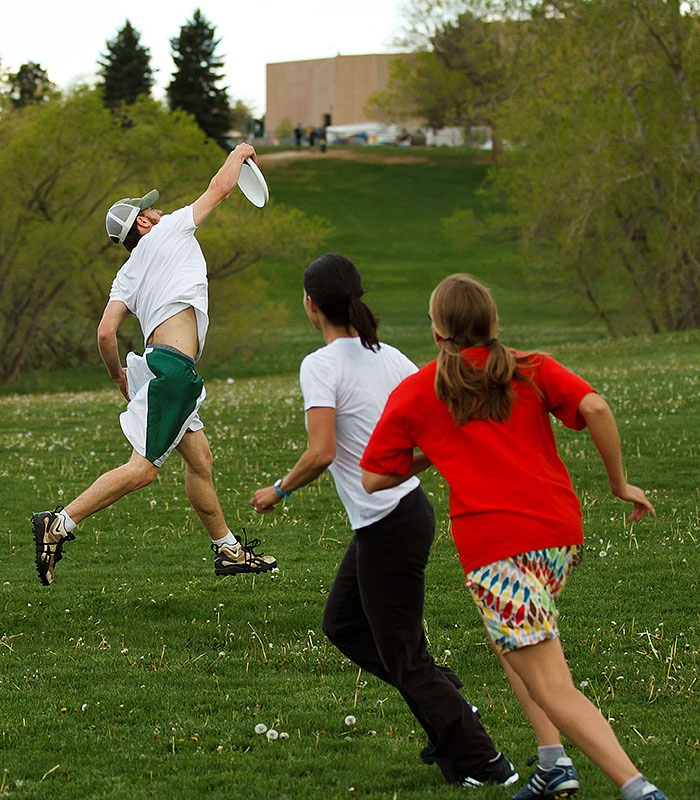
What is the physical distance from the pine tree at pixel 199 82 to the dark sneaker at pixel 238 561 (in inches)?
2711

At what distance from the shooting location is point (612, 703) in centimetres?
485

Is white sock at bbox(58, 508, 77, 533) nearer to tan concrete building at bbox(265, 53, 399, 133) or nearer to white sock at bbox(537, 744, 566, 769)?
white sock at bbox(537, 744, 566, 769)

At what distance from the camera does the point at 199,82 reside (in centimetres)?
7400

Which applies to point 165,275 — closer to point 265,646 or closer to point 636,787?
point 265,646

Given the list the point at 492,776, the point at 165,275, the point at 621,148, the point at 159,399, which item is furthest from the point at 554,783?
the point at 621,148

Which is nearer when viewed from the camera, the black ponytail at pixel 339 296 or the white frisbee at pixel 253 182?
the black ponytail at pixel 339 296

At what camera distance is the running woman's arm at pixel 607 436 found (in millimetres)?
3447

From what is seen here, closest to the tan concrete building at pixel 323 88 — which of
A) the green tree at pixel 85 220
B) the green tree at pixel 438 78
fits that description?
the green tree at pixel 438 78

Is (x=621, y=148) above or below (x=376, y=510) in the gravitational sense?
above

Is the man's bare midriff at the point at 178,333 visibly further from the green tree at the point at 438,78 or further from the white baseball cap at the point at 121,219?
the green tree at the point at 438,78

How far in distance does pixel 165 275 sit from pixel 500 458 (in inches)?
121

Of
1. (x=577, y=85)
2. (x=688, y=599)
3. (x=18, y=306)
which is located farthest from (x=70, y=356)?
(x=688, y=599)

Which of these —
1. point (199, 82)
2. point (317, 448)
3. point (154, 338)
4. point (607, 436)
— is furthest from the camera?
point (199, 82)

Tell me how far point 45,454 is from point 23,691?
839cm
